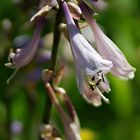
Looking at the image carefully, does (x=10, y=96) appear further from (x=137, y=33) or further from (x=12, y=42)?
(x=137, y=33)

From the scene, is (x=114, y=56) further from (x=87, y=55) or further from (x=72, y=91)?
(x=72, y=91)

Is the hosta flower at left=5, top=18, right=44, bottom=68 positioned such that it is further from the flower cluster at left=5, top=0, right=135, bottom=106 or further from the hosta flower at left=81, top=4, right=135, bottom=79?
the hosta flower at left=81, top=4, right=135, bottom=79

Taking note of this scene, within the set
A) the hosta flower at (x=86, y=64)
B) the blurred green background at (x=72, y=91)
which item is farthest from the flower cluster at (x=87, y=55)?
the blurred green background at (x=72, y=91)

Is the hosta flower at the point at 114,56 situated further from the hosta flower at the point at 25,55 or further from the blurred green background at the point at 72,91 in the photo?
the blurred green background at the point at 72,91

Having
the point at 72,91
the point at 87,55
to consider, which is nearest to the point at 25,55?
the point at 87,55

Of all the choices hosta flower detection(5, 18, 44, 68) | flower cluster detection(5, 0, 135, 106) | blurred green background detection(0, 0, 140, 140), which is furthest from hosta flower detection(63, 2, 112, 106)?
blurred green background detection(0, 0, 140, 140)
